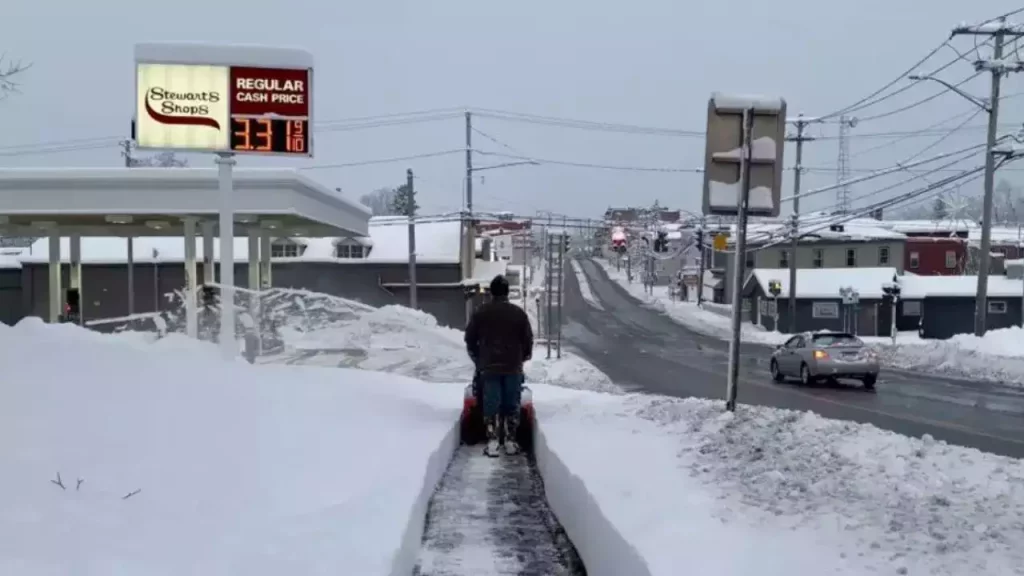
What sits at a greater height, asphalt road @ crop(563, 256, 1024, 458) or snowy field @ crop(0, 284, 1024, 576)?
snowy field @ crop(0, 284, 1024, 576)

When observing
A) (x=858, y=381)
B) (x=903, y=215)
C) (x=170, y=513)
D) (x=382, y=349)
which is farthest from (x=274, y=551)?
(x=903, y=215)

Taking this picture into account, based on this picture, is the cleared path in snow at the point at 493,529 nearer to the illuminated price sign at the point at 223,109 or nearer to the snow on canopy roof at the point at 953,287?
the illuminated price sign at the point at 223,109

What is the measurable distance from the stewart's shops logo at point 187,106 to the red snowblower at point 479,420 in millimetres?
8443

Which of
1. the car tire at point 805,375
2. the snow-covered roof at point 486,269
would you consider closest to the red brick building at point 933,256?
the snow-covered roof at point 486,269

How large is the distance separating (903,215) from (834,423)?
13151 cm

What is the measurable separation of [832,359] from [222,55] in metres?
17.1

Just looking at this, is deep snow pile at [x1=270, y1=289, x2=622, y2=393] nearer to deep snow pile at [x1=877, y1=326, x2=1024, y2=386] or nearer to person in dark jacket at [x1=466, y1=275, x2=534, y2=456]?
person in dark jacket at [x1=466, y1=275, x2=534, y2=456]

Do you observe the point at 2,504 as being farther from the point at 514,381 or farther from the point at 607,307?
the point at 607,307

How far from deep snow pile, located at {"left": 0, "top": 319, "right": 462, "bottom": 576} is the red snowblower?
2.77 feet

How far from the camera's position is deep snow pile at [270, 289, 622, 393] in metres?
19.0

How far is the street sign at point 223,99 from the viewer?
637 inches

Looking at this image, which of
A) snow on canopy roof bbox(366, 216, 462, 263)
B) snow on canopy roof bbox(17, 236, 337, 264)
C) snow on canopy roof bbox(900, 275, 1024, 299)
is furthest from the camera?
snow on canopy roof bbox(900, 275, 1024, 299)

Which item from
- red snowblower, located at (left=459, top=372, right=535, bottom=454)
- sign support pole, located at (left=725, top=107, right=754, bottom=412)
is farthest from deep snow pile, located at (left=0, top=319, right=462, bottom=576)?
sign support pole, located at (left=725, top=107, right=754, bottom=412)

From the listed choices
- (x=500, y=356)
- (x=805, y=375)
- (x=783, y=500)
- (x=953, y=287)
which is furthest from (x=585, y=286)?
(x=783, y=500)
